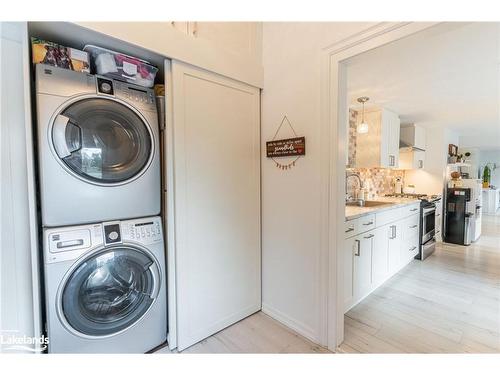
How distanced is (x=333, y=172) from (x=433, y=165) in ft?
13.4

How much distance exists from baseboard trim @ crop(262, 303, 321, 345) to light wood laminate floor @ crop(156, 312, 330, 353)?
0.08 ft

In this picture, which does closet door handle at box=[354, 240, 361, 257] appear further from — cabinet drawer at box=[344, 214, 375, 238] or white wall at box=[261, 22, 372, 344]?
white wall at box=[261, 22, 372, 344]

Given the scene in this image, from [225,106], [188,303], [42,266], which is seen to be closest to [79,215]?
[42,266]

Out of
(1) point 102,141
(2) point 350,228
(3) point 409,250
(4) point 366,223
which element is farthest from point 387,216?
(1) point 102,141

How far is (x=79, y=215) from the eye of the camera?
1.25 metres

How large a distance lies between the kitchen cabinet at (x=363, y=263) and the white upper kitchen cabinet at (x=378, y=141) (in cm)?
138

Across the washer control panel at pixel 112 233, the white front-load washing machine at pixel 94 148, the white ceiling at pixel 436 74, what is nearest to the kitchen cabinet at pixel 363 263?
the white ceiling at pixel 436 74

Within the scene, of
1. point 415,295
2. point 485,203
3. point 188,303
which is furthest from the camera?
point 485,203

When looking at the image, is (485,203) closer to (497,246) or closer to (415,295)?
(497,246)

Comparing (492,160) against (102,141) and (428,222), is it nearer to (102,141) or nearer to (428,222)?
(428,222)

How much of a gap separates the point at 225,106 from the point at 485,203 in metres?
9.14

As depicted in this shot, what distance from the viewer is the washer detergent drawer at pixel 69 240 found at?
1.18 metres
